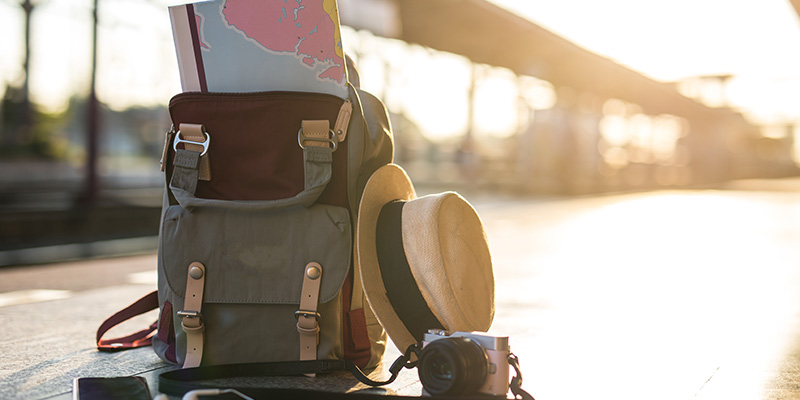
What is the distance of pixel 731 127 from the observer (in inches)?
1567

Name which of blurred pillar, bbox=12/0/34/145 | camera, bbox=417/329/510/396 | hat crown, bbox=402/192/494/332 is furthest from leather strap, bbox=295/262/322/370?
blurred pillar, bbox=12/0/34/145

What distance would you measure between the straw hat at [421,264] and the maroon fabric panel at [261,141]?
4.9 inches

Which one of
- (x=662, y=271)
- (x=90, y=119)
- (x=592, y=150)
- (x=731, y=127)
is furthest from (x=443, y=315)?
(x=731, y=127)

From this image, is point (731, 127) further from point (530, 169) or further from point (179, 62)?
point (179, 62)

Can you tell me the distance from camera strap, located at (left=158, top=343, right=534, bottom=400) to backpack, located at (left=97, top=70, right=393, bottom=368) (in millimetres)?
37

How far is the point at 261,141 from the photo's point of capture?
200cm

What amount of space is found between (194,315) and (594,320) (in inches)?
69.3

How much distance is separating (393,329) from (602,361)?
77cm

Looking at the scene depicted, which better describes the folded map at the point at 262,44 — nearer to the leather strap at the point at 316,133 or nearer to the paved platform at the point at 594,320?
the leather strap at the point at 316,133

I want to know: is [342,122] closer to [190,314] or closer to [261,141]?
[261,141]

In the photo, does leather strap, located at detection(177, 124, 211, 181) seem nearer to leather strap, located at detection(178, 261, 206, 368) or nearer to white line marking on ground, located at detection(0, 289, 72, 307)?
leather strap, located at detection(178, 261, 206, 368)

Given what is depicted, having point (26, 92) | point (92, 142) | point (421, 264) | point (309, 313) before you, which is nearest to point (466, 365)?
point (421, 264)

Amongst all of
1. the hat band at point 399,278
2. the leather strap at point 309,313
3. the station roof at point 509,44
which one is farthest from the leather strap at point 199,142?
the station roof at point 509,44

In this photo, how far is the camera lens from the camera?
161 cm
